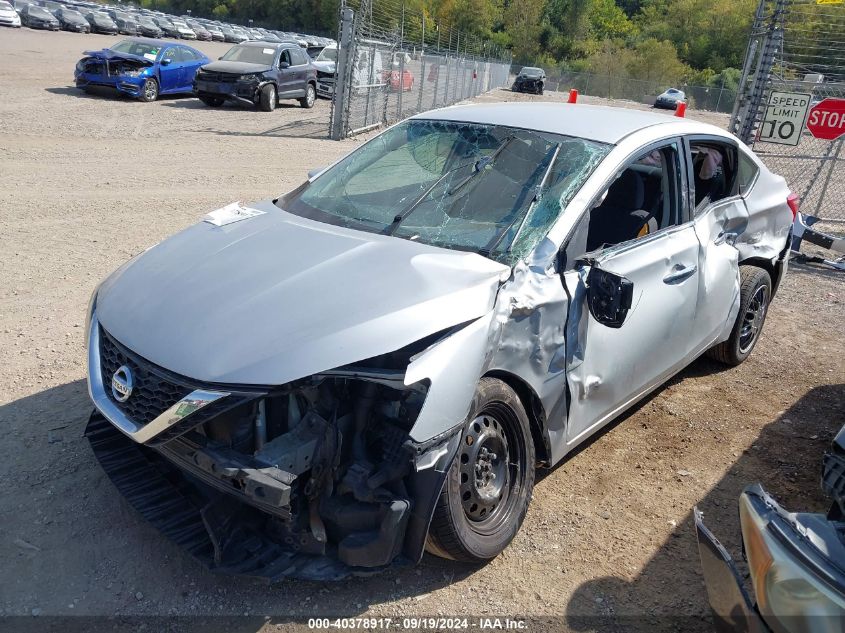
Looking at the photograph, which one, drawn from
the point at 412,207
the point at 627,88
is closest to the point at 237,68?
the point at 412,207

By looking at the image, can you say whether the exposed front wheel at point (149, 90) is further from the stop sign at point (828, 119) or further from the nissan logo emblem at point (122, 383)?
the nissan logo emblem at point (122, 383)

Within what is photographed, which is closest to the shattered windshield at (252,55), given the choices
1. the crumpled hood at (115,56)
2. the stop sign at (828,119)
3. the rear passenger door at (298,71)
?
the rear passenger door at (298,71)

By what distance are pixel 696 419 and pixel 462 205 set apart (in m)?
2.29

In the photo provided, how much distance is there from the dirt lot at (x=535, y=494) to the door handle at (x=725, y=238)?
1.10 meters

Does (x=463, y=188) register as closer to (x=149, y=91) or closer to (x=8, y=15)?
(x=149, y=91)

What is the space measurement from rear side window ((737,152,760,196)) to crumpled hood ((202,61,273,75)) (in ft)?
49.2

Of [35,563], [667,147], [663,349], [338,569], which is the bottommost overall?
[35,563]

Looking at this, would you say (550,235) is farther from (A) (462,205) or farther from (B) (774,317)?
(B) (774,317)

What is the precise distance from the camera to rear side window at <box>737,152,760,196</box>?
16.3 ft

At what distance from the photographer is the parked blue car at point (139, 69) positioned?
1761cm

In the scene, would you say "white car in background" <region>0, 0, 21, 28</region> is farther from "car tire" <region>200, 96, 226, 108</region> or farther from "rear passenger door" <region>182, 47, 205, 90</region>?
"car tire" <region>200, 96, 226, 108</region>

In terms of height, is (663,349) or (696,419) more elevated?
(663,349)

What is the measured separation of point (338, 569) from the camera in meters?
2.71

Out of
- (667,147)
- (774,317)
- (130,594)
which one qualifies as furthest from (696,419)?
(130,594)
